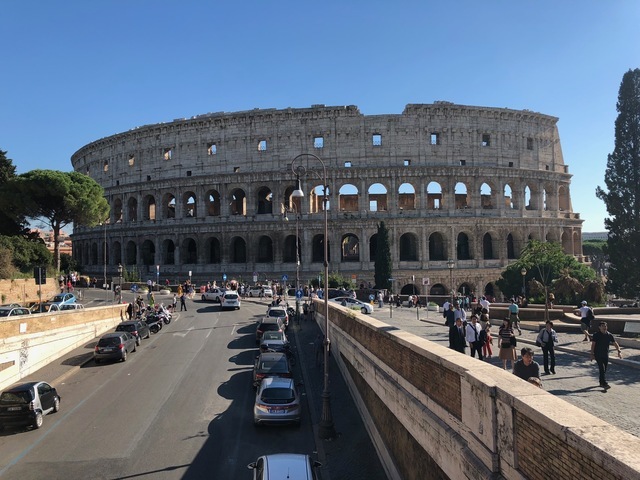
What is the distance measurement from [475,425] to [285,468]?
4132 millimetres

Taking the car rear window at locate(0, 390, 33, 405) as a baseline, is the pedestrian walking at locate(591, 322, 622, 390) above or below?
above

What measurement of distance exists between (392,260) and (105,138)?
42.5 m

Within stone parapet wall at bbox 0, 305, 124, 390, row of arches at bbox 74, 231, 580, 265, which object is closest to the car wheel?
stone parapet wall at bbox 0, 305, 124, 390

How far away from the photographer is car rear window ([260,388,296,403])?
14320 mm

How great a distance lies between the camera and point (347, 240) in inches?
2660

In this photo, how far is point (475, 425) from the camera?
6.41 metres

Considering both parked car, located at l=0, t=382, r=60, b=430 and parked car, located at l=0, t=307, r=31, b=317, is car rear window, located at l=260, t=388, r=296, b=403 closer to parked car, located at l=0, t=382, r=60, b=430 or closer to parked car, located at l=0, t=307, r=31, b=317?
parked car, located at l=0, t=382, r=60, b=430

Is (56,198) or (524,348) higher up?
(56,198)

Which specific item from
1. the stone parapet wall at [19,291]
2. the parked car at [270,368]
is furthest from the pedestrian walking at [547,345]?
the stone parapet wall at [19,291]

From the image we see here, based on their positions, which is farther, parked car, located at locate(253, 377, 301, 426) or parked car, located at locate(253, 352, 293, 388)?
parked car, located at locate(253, 352, 293, 388)

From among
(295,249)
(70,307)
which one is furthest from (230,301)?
(295,249)

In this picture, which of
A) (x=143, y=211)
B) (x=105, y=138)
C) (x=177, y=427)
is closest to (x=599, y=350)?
(x=177, y=427)

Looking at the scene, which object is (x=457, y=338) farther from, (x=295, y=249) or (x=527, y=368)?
(x=295, y=249)

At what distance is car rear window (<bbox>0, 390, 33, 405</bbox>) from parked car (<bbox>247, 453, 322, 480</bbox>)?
29.4 feet
